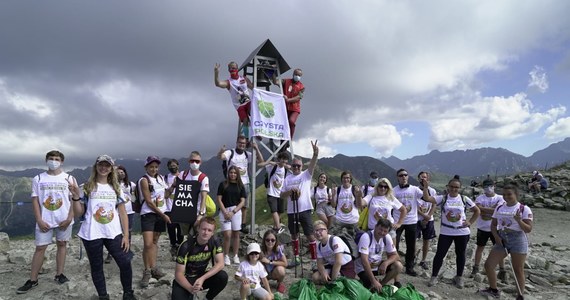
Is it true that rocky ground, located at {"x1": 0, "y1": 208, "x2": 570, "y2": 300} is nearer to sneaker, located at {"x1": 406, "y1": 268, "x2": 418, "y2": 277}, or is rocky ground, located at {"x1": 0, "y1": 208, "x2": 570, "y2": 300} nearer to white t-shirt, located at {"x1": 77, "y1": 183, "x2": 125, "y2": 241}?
sneaker, located at {"x1": 406, "y1": 268, "x2": 418, "y2": 277}

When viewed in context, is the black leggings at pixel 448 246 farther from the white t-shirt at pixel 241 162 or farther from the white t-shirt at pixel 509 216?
the white t-shirt at pixel 241 162

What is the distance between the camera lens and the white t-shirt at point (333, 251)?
21.4 ft

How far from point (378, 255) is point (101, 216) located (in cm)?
549

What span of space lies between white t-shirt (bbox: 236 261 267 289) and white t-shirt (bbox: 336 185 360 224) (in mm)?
3302

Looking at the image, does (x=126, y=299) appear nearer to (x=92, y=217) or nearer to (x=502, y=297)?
(x=92, y=217)

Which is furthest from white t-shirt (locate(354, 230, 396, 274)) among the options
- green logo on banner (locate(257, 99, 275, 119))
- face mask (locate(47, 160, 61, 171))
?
face mask (locate(47, 160, 61, 171))

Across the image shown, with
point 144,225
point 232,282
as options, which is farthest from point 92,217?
point 232,282

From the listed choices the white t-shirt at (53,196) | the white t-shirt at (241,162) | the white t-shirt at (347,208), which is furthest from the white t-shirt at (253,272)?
the white t-shirt at (53,196)

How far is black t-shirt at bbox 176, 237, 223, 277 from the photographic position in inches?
223

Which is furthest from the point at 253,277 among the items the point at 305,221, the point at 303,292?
the point at 305,221

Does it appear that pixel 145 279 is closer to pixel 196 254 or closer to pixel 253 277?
pixel 196 254

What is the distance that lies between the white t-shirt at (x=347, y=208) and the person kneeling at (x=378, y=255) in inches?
72.7

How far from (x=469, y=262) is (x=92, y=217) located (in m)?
10.3

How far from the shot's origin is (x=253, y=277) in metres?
6.09
